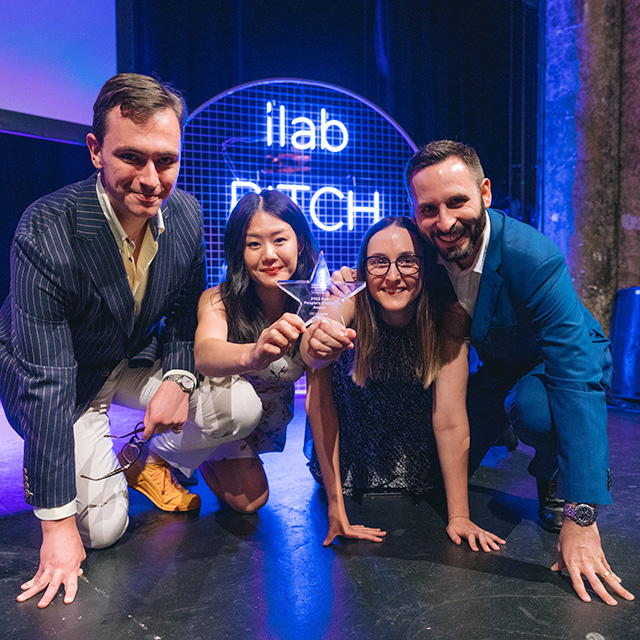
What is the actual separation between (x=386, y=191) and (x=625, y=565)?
13.8 feet

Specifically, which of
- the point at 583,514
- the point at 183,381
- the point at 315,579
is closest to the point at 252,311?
the point at 183,381

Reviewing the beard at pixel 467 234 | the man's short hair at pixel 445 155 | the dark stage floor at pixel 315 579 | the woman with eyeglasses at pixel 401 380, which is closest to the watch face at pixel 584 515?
the dark stage floor at pixel 315 579

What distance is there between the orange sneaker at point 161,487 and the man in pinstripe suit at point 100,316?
24 centimetres

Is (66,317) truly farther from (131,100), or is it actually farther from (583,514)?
(583,514)

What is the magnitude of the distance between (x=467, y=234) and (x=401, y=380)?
0.67 metres

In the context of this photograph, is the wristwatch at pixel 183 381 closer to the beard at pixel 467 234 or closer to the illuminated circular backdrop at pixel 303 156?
the beard at pixel 467 234

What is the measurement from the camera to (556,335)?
5.39 ft

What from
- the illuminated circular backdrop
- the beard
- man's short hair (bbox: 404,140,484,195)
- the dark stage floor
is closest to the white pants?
the dark stage floor

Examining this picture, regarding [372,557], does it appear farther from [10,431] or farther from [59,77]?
[59,77]

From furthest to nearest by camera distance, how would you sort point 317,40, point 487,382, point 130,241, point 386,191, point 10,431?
1. point 386,191
2. point 317,40
3. point 10,431
4. point 487,382
5. point 130,241

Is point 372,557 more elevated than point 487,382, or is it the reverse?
point 487,382

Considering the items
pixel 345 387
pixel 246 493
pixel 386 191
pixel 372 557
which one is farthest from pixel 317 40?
pixel 372 557

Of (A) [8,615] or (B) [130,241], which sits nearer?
(A) [8,615]

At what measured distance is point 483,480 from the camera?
96.0 inches
